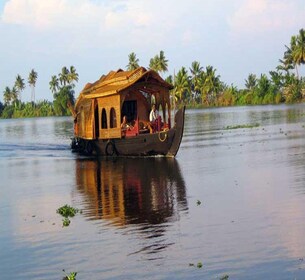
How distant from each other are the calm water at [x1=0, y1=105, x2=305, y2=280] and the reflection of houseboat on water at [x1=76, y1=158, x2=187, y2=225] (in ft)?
0.11

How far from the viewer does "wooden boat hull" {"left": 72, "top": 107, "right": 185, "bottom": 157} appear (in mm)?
22797

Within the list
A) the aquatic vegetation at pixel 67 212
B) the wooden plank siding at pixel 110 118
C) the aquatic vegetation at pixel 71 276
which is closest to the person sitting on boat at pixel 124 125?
the wooden plank siding at pixel 110 118

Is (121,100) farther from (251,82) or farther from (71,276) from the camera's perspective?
(251,82)

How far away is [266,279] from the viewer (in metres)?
7.70

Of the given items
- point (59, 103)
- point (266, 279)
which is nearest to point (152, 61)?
point (59, 103)

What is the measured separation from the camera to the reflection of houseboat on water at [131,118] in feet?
77.4

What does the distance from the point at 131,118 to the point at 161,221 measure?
49.8ft

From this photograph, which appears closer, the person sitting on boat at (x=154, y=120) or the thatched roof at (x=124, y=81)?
the thatched roof at (x=124, y=81)

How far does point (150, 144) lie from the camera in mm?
23703

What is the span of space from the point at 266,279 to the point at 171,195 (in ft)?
23.0

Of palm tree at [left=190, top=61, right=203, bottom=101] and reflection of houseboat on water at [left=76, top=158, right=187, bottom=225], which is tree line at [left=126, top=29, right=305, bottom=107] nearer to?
palm tree at [left=190, top=61, right=203, bottom=101]

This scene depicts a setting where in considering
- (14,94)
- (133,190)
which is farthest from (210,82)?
(133,190)

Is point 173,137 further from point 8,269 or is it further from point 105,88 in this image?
point 8,269

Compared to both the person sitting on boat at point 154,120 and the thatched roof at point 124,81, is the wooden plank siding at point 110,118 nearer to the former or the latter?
the thatched roof at point 124,81
